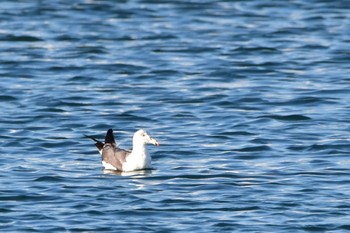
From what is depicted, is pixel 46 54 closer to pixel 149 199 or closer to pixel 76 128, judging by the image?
pixel 76 128

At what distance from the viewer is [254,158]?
16.0m

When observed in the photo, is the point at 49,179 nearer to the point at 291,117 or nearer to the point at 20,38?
the point at 291,117

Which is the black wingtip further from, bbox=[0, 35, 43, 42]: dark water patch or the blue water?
bbox=[0, 35, 43, 42]: dark water patch

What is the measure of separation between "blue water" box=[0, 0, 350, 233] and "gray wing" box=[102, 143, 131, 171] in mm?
182

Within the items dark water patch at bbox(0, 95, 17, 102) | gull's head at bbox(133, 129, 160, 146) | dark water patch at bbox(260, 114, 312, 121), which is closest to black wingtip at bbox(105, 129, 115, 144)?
gull's head at bbox(133, 129, 160, 146)

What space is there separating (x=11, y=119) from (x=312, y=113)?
4781mm

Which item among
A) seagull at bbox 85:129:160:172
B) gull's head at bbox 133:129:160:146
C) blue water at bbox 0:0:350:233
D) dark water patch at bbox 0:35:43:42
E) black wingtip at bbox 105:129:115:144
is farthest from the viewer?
dark water patch at bbox 0:35:43:42

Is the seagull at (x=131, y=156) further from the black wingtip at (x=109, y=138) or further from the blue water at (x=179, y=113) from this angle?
the black wingtip at (x=109, y=138)

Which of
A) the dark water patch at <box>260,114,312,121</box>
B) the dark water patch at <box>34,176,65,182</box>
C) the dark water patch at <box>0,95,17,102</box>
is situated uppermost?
the dark water patch at <box>0,95,17,102</box>

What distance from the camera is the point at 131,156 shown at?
1534 cm

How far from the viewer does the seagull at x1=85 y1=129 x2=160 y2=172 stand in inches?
599

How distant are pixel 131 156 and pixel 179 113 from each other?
388 cm

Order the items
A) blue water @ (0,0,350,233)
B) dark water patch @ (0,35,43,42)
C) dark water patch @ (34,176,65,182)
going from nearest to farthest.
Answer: blue water @ (0,0,350,233) → dark water patch @ (34,176,65,182) → dark water patch @ (0,35,43,42)

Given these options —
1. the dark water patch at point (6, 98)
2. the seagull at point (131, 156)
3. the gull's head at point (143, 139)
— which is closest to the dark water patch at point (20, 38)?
the dark water patch at point (6, 98)
